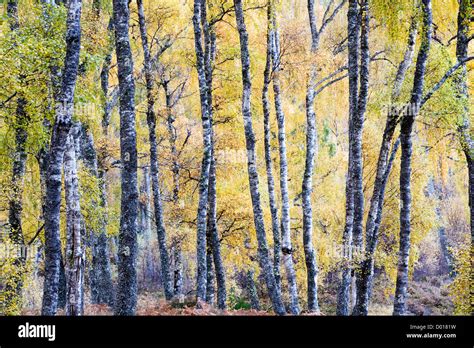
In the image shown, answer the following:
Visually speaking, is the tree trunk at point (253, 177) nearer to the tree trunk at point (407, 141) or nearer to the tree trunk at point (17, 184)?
the tree trunk at point (407, 141)

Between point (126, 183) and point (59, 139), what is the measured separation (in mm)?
1559

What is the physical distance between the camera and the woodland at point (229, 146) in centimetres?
1126

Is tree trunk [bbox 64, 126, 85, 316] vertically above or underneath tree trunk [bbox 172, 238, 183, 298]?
above

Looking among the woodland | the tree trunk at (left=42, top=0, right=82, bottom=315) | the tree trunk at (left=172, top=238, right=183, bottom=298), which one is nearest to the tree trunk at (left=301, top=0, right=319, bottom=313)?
the woodland

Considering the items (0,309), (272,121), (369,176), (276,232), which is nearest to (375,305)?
(369,176)

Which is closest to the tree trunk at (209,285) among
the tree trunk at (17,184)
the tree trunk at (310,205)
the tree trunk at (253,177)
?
the tree trunk at (253,177)

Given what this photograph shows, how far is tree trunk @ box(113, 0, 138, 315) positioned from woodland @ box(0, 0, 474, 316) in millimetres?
29

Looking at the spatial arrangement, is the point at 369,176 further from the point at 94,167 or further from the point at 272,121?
the point at 94,167

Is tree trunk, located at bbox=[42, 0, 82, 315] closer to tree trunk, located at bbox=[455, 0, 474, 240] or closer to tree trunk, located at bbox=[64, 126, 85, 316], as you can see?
tree trunk, located at bbox=[64, 126, 85, 316]

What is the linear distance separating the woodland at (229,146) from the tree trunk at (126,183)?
0.09ft

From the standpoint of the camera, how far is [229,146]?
2092cm

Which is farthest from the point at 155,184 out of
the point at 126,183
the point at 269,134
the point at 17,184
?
the point at 126,183

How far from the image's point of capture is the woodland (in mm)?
11258

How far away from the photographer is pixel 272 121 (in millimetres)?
23406
